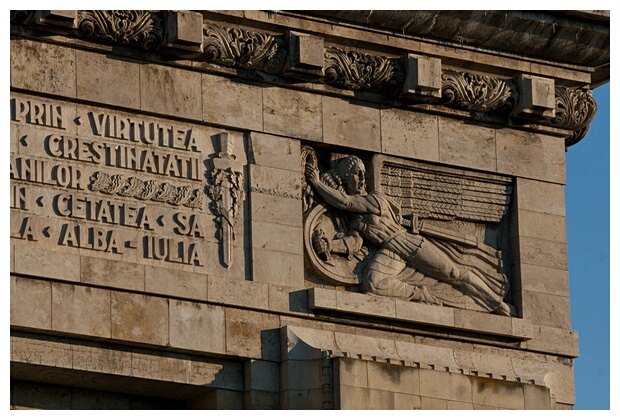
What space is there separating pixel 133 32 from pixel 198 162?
5.60ft

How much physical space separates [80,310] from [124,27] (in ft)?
11.4

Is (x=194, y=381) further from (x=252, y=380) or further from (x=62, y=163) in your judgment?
(x=62, y=163)

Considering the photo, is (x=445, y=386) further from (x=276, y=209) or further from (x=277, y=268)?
(x=276, y=209)

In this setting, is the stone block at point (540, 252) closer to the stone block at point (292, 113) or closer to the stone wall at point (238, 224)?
the stone wall at point (238, 224)

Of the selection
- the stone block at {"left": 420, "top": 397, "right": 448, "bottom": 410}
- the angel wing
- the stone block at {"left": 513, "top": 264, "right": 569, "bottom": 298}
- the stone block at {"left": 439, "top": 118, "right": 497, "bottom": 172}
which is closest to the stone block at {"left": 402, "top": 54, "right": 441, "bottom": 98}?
the stone block at {"left": 439, "top": 118, "right": 497, "bottom": 172}

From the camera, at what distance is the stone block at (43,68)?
32562 mm

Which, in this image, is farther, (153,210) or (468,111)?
(468,111)

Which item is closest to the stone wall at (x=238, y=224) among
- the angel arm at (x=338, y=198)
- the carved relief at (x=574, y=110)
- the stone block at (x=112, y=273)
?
the stone block at (x=112, y=273)

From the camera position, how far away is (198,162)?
33469 millimetres

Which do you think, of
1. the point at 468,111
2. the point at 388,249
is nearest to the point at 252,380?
the point at 388,249

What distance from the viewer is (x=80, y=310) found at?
105 ft

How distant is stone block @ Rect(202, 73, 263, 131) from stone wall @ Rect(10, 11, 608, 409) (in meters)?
0.02

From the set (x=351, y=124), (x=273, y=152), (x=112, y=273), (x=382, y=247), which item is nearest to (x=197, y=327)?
(x=112, y=273)

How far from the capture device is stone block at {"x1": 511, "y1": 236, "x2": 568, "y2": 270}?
116 feet
